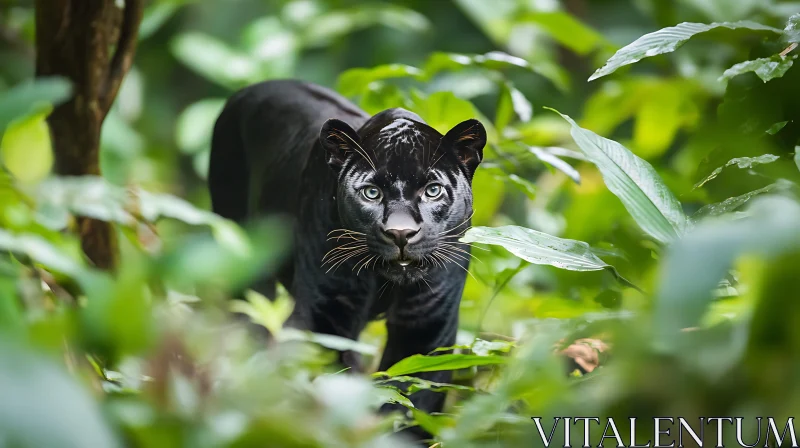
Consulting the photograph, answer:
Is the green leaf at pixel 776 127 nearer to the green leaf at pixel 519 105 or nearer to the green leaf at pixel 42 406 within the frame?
the green leaf at pixel 519 105

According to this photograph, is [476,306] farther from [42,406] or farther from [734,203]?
[42,406]

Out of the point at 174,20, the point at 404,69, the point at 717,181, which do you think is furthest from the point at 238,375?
the point at 174,20

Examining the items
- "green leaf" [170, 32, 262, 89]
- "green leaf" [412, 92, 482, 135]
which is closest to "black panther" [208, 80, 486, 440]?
"green leaf" [412, 92, 482, 135]

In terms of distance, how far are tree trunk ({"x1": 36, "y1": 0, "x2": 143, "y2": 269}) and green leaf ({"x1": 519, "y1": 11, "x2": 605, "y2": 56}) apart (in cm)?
195

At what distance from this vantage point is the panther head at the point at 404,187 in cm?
153

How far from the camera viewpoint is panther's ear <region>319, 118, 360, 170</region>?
1.60 m

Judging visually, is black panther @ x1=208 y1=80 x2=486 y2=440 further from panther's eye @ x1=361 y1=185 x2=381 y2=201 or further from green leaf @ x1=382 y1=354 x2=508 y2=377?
green leaf @ x1=382 y1=354 x2=508 y2=377

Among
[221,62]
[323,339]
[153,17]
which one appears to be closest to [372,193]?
[323,339]

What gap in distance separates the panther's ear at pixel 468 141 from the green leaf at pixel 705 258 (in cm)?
71

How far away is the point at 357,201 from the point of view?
159 cm

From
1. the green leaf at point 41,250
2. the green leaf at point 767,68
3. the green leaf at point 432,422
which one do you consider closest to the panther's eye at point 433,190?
the green leaf at point 432,422

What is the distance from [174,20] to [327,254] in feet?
14.0

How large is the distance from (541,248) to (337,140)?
45cm

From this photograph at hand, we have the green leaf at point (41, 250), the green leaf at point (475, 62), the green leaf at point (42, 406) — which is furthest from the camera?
the green leaf at point (475, 62)
